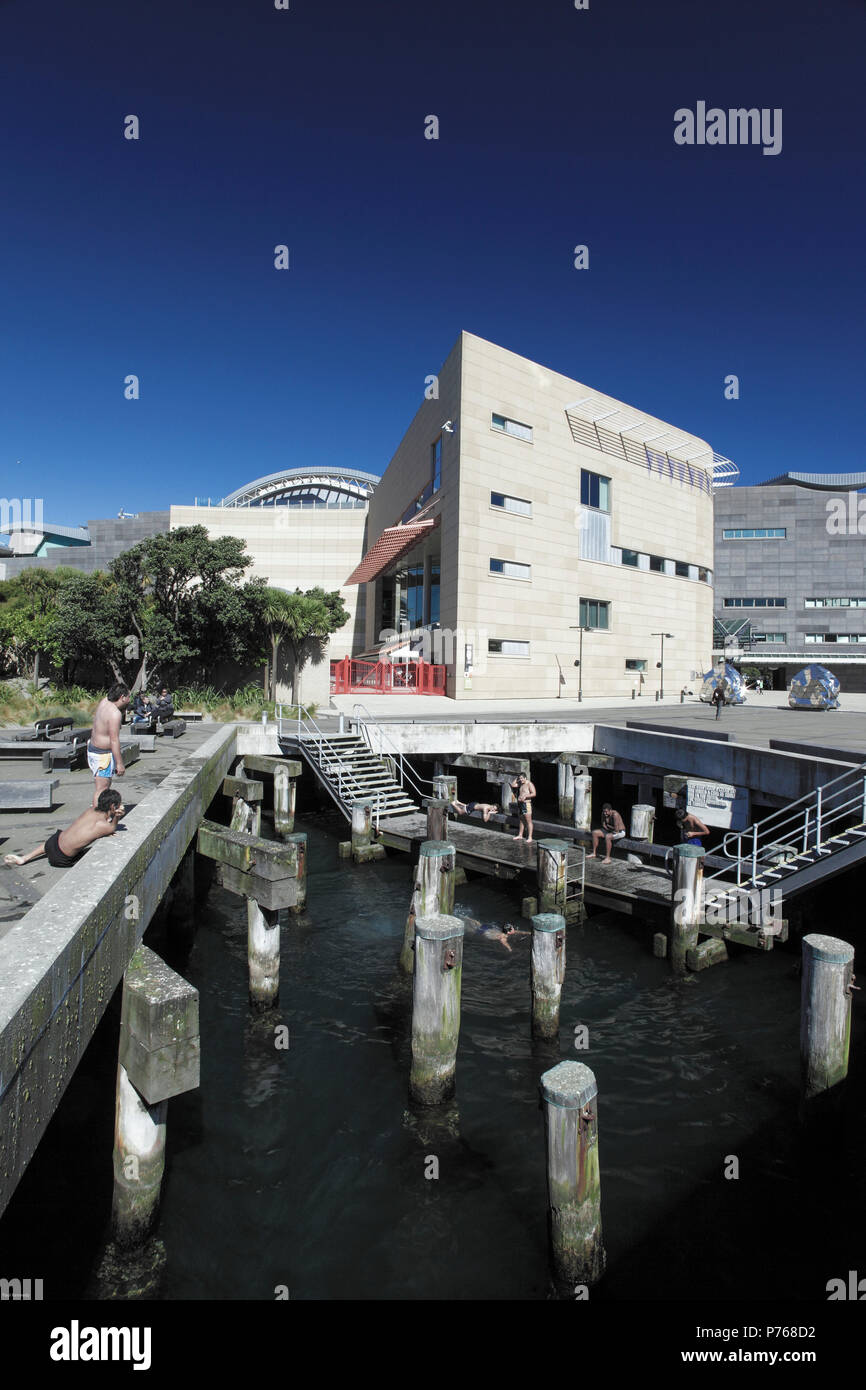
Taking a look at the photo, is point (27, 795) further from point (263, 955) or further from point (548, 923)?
point (548, 923)

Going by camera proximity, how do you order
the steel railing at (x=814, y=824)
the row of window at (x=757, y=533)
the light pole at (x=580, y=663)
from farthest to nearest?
the row of window at (x=757, y=533)
the light pole at (x=580, y=663)
the steel railing at (x=814, y=824)

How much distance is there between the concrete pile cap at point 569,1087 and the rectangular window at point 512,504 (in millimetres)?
28501

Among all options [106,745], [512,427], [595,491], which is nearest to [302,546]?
[512,427]

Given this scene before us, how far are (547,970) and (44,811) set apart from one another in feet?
22.0

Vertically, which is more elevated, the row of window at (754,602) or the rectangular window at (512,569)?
the row of window at (754,602)

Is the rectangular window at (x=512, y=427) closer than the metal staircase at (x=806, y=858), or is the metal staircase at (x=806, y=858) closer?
the metal staircase at (x=806, y=858)

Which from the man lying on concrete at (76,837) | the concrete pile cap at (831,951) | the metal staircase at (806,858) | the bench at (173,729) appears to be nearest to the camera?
the man lying on concrete at (76,837)

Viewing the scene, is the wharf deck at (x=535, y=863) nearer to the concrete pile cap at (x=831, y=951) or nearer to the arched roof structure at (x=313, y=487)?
the concrete pile cap at (x=831, y=951)

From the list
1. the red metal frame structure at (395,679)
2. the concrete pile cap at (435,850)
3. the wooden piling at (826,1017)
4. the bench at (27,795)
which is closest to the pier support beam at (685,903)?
the wooden piling at (826,1017)

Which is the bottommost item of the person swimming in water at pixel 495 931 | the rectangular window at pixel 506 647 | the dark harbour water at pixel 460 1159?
the dark harbour water at pixel 460 1159

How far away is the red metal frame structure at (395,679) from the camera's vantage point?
101 feet
